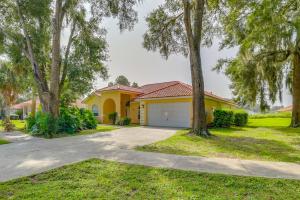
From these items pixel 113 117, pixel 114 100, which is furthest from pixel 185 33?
pixel 113 117

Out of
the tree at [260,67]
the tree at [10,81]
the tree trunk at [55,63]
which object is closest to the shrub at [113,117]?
the tree at [10,81]

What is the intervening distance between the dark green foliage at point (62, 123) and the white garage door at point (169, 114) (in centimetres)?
632

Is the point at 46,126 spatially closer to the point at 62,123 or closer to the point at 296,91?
the point at 62,123

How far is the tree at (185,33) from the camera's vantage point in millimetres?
13055

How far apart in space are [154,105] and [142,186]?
17.4 metres

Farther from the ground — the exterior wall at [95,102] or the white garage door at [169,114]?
the exterior wall at [95,102]

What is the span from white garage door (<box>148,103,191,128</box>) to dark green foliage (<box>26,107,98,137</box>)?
632cm

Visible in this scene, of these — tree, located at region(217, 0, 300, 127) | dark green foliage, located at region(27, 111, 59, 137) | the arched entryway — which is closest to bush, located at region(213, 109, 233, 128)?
tree, located at region(217, 0, 300, 127)

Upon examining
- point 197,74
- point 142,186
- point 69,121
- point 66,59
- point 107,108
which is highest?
point 66,59

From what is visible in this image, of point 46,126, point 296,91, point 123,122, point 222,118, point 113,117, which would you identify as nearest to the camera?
point 46,126

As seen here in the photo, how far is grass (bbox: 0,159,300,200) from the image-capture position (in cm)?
411

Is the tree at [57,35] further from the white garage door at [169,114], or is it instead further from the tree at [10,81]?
the white garage door at [169,114]

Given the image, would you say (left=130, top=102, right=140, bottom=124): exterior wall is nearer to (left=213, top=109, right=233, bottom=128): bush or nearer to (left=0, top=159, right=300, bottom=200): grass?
(left=213, top=109, right=233, bottom=128): bush

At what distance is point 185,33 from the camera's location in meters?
16.9
